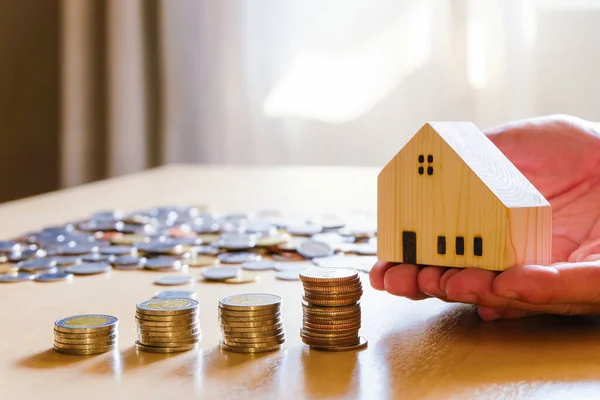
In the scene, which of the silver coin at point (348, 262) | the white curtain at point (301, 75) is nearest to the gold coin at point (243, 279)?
the silver coin at point (348, 262)

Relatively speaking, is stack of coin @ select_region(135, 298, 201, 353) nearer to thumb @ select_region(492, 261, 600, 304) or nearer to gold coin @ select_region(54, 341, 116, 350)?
gold coin @ select_region(54, 341, 116, 350)

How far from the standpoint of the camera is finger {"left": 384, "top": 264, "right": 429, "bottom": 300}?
91cm

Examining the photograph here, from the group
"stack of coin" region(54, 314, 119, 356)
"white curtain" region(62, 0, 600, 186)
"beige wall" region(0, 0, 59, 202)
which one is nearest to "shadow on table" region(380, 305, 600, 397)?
"stack of coin" region(54, 314, 119, 356)

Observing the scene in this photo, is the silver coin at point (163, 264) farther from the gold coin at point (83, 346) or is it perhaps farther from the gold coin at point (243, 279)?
the gold coin at point (83, 346)

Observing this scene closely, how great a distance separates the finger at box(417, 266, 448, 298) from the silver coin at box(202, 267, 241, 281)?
391 millimetres

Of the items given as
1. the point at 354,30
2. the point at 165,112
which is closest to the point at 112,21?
the point at 165,112

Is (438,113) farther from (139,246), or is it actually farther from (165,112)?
(139,246)

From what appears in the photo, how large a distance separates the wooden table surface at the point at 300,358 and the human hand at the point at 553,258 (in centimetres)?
4

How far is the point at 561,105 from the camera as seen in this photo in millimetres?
3066

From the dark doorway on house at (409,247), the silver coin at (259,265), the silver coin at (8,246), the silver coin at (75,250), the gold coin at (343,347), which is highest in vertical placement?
the dark doorway on house at (409,247)

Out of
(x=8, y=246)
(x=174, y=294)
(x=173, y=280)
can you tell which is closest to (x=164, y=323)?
(x=174, y=294)

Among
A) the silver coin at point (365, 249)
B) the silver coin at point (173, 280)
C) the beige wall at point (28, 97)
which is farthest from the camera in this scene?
the beige wall at point (28, 97)

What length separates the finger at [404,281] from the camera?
909 mm

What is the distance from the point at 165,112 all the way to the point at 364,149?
0.83 metres
